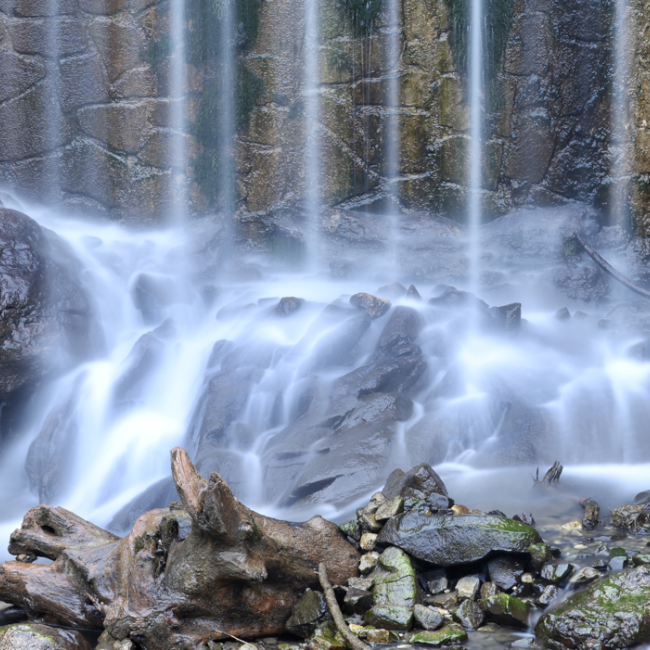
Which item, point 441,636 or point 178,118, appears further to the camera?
point 178,118

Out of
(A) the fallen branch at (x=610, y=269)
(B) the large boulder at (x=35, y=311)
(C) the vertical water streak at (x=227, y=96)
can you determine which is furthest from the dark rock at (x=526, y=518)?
(C) the vertical water streak at (x=227, y=96)

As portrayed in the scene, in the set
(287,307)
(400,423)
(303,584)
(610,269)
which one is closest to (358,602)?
(303,584)

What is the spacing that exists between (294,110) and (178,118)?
2.15m

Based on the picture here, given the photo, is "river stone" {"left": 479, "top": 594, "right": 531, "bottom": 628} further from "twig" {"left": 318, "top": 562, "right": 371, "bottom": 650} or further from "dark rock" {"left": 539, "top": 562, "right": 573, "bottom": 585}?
"twig" {"left": 318, "top": 562, "right": 371, "bottom": 650}

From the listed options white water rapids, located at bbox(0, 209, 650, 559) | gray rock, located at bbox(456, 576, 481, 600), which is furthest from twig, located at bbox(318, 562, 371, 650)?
white water rapids, located at bbox(0, 209, 650, 559)

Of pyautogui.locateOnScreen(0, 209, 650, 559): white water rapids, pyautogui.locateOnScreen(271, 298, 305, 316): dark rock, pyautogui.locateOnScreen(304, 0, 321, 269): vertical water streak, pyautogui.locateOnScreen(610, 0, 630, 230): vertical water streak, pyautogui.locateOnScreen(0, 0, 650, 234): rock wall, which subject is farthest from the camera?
pyautogui.locateOnScreen(304, 0, 321, 269): vertical water streak

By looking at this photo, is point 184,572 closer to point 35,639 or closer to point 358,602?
point 35,639

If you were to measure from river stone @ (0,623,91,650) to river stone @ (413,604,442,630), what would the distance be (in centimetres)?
160

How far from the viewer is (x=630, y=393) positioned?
6164 millimetres

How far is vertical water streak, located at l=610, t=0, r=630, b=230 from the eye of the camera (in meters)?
9.61

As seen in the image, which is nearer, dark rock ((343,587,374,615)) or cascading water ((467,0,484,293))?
dark rock ((343,587,374,615))

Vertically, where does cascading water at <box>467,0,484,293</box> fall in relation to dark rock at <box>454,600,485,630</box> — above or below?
above

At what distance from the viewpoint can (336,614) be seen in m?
2.89

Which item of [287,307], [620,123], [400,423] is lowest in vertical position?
[400,423]
